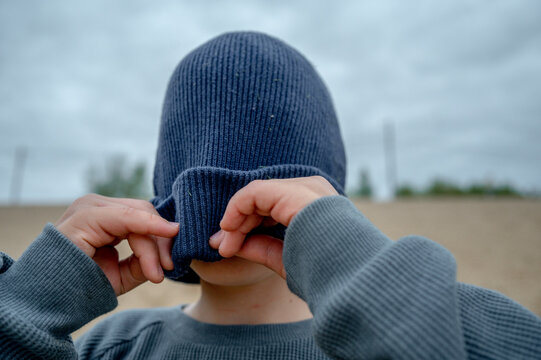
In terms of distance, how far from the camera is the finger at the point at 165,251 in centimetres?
134

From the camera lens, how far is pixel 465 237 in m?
11.1

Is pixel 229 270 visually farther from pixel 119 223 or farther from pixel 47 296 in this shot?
pixel 47 296

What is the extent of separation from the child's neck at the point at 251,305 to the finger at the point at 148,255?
0.37 meters

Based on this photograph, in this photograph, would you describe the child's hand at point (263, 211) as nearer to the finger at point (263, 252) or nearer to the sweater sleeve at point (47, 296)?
the finger at point (263, 252)

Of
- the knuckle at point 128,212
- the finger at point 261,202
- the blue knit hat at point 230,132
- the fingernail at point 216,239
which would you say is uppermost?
the blue knit hat at point 230,132

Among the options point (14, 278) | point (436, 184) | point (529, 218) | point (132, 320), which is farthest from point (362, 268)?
point (436, 184)

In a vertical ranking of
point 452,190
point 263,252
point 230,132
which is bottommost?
point 452,190

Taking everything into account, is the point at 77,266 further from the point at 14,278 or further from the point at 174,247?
Result: the point at 174,247

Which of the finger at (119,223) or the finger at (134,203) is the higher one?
the finger at (134,203)

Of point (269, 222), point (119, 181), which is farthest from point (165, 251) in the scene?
point (119, 181)

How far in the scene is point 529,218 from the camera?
525 inches

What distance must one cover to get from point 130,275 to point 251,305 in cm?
50

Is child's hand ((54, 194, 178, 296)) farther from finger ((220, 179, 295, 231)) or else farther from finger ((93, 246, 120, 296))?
finger ((220, 179, 295, 231))

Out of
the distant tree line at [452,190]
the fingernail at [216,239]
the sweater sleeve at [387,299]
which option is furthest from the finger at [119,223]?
the distant tree line at [452,190]
